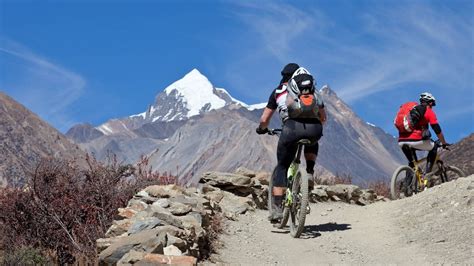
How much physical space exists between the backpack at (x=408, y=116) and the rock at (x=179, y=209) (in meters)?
5.15

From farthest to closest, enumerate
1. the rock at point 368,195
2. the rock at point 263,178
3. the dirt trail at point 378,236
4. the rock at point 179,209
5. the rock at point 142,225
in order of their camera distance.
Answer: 1. the rock at point 368,195
2. the rock at point 263,178
3. the rock at point 179,209
4. the dirt trail at point 378,236
5. the rock at point 142,225

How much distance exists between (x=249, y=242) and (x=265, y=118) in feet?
5.88

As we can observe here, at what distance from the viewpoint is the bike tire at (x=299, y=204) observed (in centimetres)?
911

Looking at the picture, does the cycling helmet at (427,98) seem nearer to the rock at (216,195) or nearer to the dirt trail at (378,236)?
the dirt trail at (378,236)

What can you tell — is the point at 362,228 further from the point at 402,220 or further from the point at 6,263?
the point at 6,263

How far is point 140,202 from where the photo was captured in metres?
10.0

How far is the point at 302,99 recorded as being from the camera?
9.24 m

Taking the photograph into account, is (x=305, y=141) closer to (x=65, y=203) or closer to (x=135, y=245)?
(x=135, y=245)

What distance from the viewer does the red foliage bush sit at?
12234 mm

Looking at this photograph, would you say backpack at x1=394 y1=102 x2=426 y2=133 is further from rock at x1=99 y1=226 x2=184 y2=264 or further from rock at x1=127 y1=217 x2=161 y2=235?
rock at x1=99 y1=226 x2=184 y2=264

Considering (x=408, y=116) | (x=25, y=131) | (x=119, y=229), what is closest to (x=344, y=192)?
(x=408, y=116)

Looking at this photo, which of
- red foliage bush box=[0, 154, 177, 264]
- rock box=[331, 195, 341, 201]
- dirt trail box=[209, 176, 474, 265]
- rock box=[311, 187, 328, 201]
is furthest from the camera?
rock box=[331, 195, 341, 201]

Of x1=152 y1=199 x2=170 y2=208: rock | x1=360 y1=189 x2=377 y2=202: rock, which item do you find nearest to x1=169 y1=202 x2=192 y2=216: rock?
x1=152 y1=199 x2=170 y2=208: rock

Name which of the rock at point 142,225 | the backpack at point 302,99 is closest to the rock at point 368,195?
the backpack at point 302,99
